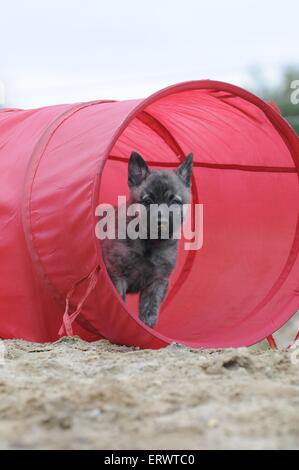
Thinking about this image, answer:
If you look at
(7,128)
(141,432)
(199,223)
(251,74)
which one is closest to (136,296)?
(199,223)

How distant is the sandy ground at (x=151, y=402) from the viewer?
115 inches

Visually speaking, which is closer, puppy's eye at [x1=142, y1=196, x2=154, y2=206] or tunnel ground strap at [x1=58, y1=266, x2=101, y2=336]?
tunnel ground strap at [x1=58, y1=266, x2=101, y2=336]

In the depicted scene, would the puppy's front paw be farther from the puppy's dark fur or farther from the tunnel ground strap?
the tunnel ground strap

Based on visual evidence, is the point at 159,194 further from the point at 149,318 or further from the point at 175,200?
the point at 149,318

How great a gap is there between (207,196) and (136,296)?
1192 millimetres

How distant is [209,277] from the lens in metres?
7.41

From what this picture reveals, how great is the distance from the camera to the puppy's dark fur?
597 cm

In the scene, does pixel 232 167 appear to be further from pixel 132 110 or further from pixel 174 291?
pixel 132 110

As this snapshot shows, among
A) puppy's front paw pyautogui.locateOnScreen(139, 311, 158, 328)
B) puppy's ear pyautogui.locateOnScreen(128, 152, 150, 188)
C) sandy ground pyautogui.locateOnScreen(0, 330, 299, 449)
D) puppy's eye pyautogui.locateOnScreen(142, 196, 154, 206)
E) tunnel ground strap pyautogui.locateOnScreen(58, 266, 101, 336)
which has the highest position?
puppy's ear pyautogui.locateOnScreen(128, 152, 150, 188)

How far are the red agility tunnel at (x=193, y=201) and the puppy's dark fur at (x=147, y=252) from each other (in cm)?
30

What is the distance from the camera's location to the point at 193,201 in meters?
7.66

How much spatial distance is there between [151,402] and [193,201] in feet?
14.5

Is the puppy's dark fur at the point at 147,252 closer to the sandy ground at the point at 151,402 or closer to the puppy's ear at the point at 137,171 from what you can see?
the puppy's ear at the point at 137,171

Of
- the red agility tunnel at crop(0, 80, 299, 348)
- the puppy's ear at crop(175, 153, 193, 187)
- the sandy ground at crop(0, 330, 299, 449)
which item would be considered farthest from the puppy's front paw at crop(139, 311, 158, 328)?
the sandy ground at crop(0, 330, 299, 449)
